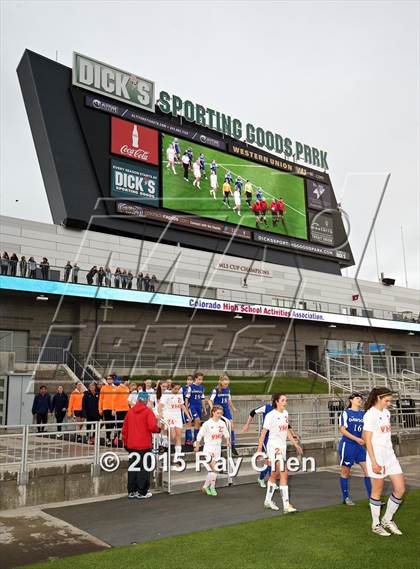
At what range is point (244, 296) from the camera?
40.1 metres

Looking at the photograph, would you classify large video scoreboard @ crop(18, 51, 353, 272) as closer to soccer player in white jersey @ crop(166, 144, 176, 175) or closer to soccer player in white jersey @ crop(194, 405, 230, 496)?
soccer player in white jersey @ crop(166, 144, 176, 175)

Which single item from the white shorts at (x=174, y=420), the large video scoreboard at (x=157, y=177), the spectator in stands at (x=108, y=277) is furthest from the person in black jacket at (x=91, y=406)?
the large video scoreboard at (x=157, y=177)

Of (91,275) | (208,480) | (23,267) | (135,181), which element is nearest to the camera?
(208,480)

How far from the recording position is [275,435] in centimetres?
899

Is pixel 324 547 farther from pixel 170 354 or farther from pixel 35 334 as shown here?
pixel 170 354

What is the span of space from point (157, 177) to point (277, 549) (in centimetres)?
3243

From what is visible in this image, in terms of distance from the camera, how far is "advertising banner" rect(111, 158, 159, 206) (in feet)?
113

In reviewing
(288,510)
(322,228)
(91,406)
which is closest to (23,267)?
(91,406)

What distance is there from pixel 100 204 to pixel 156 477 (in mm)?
25050

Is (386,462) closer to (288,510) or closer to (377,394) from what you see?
(377,394)

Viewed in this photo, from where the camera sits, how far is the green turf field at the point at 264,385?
93.0 ft

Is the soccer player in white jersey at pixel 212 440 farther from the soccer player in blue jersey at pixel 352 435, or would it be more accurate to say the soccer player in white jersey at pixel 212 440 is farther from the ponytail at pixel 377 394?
the ponytail at pixel 377 394

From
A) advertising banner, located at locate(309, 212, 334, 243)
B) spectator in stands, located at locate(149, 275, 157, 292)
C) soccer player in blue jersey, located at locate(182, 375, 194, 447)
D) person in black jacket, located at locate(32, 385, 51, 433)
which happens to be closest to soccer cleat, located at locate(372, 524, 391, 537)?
soccer player in blue jersey, located at locate(182, 375, 194, 447)

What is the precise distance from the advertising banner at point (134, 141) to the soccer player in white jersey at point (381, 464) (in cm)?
3106
